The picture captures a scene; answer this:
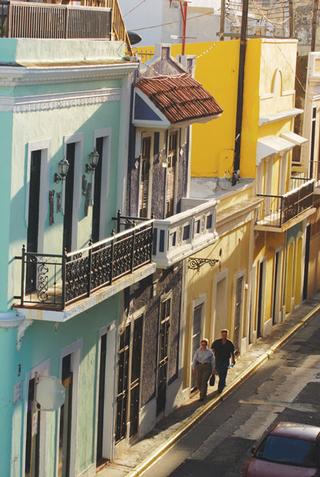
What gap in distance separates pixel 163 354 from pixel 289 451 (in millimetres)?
5860

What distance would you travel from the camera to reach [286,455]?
2381 cm

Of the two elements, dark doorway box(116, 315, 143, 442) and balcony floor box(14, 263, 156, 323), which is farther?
dark doorway box(116, 315, 143, 442)

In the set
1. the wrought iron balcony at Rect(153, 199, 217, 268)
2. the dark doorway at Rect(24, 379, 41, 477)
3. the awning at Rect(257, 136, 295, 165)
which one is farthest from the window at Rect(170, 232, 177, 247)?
the awning at Rect(257, 136, 295, 165)

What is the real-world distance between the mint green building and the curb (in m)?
0.82

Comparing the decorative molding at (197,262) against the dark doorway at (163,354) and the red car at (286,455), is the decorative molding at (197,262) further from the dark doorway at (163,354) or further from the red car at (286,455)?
the red car at (286,455)

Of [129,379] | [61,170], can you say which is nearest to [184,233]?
[129,379]

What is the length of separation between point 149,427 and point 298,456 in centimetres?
511

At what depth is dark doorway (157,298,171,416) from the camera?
28812mm

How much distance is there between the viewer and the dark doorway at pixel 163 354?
28812 millimetres

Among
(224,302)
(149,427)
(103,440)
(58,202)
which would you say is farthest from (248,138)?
(58,202)

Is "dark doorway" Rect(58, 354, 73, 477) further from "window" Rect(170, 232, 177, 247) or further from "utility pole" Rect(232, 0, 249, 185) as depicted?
"utility pole" Rect(232, 0, 249, 185)

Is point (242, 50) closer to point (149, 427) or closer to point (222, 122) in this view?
point (222, 122)

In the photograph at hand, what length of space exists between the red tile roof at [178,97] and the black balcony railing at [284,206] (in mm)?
9764

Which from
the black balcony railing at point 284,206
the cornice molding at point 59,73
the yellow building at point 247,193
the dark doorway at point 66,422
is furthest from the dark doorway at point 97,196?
the black balcony railing at point 284,206
